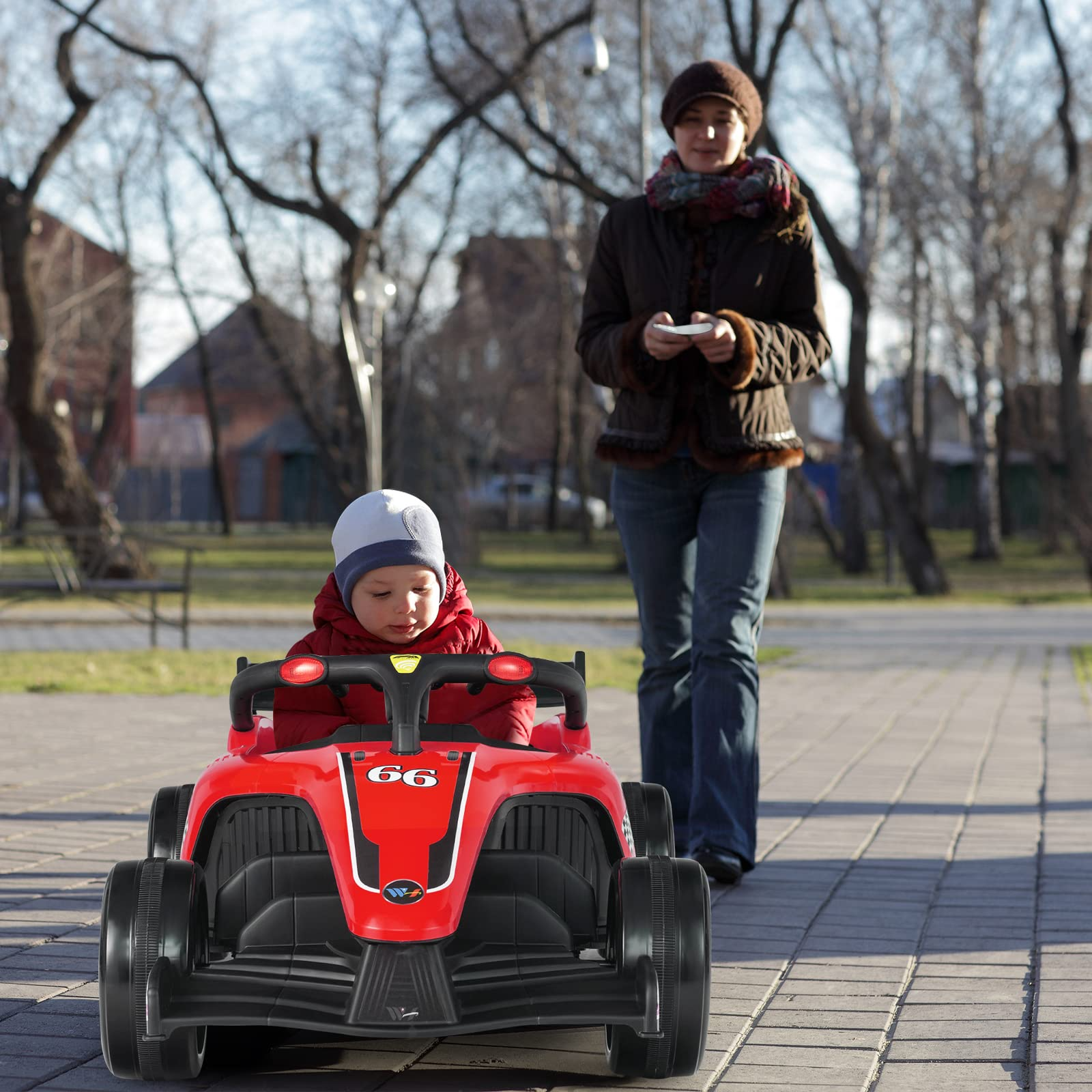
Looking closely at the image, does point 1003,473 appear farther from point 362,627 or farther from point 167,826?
point 167,826

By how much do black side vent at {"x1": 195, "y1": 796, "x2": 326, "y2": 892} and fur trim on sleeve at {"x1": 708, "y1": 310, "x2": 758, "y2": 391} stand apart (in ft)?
6.56

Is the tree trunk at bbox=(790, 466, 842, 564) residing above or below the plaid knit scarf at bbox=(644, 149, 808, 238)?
below

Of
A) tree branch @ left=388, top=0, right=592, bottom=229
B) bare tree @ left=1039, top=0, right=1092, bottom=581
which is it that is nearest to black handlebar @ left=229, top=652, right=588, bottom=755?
tree branch @ left=388, top=0, right=592, bottom=229

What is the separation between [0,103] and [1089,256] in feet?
56.2

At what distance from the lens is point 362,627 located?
3.29 m

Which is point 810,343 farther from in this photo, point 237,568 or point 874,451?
point 237,568

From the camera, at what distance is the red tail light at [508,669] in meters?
2.82

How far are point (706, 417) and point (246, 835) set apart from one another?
2.09m

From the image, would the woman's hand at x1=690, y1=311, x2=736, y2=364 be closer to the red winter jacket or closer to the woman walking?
the woman walking

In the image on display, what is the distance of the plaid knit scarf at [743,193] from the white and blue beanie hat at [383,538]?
162cm

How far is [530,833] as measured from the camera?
2.88m

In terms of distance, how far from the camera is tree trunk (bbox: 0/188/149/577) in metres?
18.5

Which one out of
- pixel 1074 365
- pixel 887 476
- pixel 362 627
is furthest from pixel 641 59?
pixel 362 627

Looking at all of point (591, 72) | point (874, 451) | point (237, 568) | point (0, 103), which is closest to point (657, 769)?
point (591, 72)
